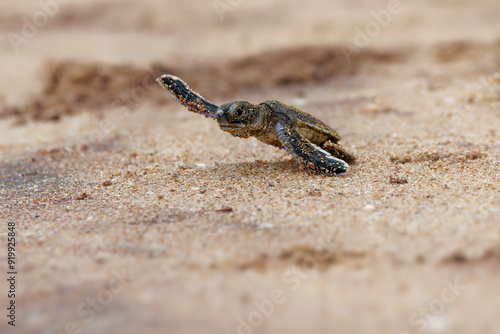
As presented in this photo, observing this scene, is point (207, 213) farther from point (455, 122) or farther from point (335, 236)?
point (455, 122)

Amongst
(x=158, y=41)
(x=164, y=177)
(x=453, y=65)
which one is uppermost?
(x=453, y=65)

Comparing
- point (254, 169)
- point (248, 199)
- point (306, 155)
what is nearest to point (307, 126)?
point (306, 155)

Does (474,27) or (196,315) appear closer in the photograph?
(196,315)

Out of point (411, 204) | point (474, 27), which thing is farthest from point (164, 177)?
point (474, 27)

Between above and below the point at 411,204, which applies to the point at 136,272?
below

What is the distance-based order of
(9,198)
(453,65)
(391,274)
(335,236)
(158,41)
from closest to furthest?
(391,274) < (335,236) < (9,198) < (453,65) < (158,41)

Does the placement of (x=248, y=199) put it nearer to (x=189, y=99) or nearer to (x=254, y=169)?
(x=254, y=169)

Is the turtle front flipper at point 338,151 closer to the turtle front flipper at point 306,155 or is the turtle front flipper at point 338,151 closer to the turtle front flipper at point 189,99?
the turtle front flipper at point 306,155
